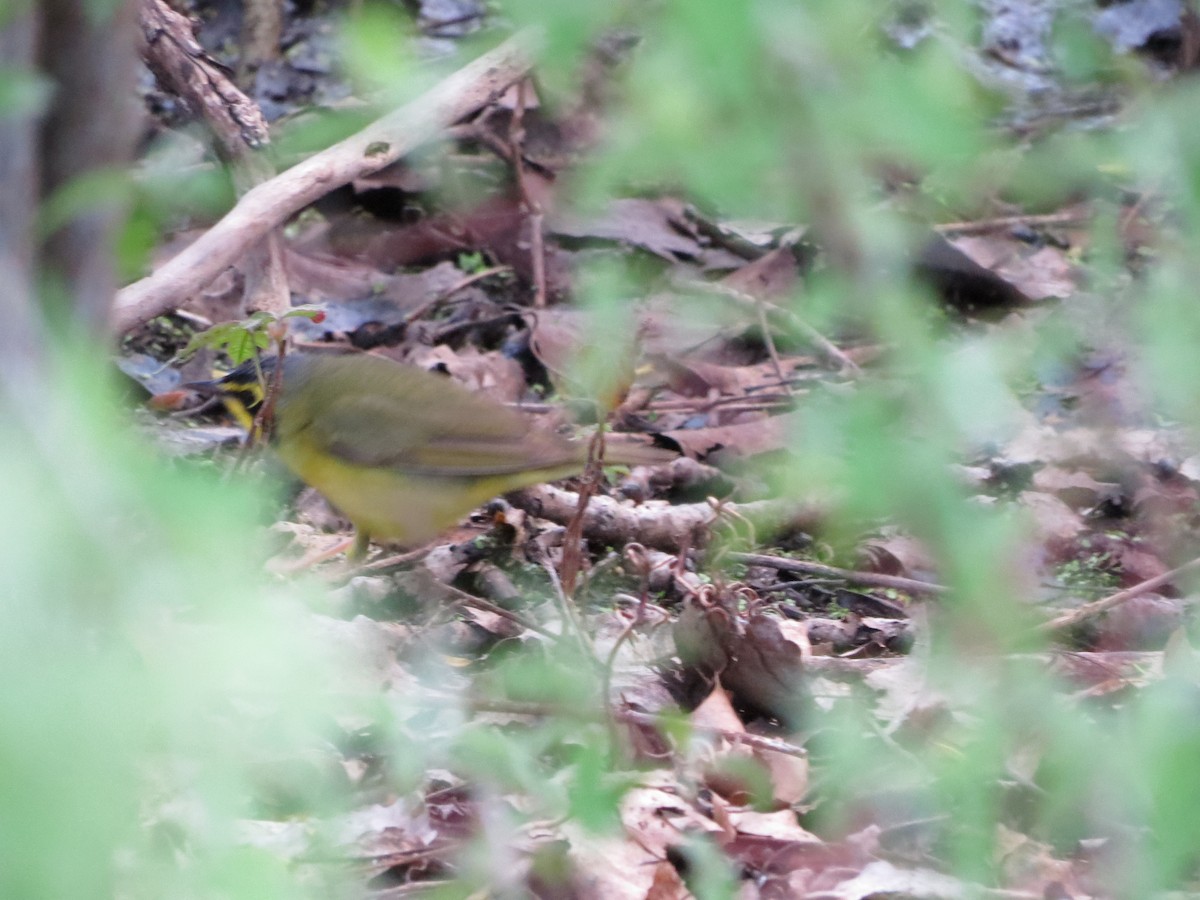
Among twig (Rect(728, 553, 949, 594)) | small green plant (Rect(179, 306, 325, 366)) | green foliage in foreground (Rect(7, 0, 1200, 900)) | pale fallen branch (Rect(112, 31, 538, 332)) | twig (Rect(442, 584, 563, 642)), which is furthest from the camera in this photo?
pale fallen branch (Rect(112, 31, 538, 332))

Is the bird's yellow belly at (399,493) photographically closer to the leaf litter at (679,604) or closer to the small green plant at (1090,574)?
the leaf litter at (679,604)

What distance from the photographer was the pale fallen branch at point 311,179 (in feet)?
16.1

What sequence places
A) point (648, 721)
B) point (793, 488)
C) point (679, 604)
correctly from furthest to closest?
point (679, 604) < point (648, 721) < point (793, 488)

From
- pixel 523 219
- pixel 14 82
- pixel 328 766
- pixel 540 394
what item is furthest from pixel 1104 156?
pixel 523 219

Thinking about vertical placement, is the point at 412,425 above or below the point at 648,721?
below

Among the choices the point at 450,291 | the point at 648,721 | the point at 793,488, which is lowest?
the point at 450,291

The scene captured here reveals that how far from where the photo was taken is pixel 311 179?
5395 mm

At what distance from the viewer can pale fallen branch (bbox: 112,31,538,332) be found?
4.92 meters

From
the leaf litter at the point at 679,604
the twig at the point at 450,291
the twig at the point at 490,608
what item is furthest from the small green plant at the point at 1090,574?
the twig at the point at 450,291

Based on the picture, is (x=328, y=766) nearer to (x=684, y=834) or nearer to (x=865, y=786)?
(x=684, y=834)

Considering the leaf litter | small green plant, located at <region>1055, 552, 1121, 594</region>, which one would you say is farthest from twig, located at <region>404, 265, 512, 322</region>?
small green plant, located at <region>1055, 552, 1121, 594</region>

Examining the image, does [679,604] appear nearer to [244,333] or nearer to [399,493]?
[399,493]

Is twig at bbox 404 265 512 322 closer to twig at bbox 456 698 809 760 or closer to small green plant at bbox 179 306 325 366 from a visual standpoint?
small green plant at bbox 179 306 325 366

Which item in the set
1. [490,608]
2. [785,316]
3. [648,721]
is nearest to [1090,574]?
[785,316]
